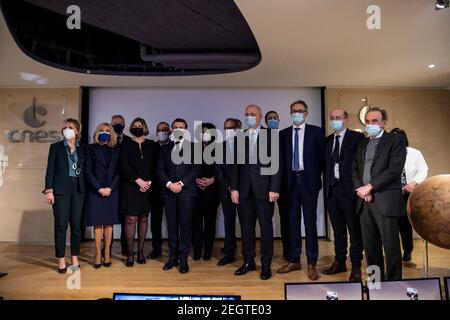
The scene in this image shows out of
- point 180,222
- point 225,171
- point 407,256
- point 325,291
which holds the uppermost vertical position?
point 225,171

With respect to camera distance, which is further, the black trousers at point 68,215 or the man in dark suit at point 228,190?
the man in dark suit at point 228,190

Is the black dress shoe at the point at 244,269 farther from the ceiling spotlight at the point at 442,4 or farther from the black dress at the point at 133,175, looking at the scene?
the ceiling spotlight at the point at 442,4

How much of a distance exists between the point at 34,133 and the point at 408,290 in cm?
524

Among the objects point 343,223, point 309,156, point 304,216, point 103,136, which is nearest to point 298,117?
point 309,156

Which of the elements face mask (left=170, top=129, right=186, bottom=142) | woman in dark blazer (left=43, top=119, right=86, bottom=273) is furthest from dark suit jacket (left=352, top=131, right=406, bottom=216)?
woman in dark blazer (left=43, top=119, right=86, bottom=273)

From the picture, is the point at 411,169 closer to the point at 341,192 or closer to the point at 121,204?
the point at 341,192

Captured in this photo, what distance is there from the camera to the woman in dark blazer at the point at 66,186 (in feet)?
10.7

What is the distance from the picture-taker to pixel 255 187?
3092mm

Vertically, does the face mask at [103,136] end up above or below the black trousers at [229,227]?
above

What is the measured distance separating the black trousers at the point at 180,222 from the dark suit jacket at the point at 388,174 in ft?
5.61

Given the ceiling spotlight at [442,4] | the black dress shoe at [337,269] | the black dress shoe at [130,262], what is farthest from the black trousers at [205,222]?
the ceiling spotlight at [442,4]

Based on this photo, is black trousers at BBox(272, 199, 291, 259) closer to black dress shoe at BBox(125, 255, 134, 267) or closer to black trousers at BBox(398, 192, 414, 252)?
black trousers at BBox(398, 192, 414, 252)

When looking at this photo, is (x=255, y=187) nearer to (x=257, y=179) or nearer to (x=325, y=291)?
(x=257, y=179)

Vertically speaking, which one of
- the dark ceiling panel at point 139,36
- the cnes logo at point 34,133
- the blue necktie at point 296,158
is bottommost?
the blue necktie at point 296,158
